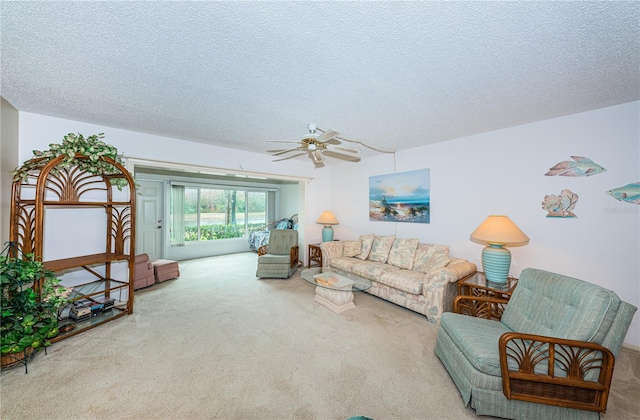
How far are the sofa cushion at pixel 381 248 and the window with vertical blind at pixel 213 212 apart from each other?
4.55 metres

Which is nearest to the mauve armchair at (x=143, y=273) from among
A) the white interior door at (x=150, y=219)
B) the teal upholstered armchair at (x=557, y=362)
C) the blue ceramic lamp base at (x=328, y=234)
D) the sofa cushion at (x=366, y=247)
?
the white interior door at (x=150, y=219)

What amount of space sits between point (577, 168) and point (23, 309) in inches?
213

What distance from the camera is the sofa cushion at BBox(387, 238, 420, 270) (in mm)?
3621

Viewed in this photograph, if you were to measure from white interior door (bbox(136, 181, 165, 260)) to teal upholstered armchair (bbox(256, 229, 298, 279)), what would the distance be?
283 centimetres

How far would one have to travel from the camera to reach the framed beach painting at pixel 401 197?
389cm

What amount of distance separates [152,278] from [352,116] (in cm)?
410

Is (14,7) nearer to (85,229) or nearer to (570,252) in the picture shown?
(85,229)

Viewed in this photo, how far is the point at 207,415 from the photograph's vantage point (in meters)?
1.56

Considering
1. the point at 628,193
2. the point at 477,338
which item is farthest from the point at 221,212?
the point at 628,193

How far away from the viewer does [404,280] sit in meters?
3.11

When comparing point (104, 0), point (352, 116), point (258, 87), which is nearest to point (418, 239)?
point (352, 116)

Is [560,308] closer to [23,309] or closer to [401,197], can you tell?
[401,197]

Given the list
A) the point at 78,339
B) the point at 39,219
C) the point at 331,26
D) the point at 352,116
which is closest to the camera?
the point at 331,26

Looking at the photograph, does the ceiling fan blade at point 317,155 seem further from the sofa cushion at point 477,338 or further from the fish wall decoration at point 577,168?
the fish wall decoration at point 577,168
